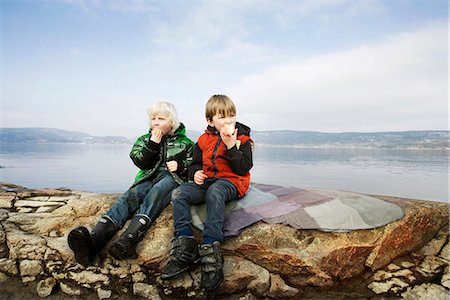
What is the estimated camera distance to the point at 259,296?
3.09 metres

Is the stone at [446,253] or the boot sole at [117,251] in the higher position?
the boot sole at [117,251]

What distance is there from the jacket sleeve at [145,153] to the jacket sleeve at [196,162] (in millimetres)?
544

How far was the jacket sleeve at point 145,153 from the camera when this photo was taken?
401 centimetres

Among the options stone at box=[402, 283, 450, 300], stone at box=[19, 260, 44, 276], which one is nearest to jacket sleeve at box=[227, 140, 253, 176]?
stone at box=[402, 283, 450, 300]

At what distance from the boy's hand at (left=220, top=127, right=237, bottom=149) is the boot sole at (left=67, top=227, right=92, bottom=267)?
1882 mm

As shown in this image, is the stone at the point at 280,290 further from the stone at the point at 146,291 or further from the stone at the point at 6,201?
the stone at the point at 6,201

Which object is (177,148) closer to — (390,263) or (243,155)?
(243,155)

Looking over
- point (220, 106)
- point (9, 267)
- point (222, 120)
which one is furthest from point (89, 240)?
point (220, 106)

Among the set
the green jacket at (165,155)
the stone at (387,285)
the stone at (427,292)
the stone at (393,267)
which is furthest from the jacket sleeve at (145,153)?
the stone at (427,292)

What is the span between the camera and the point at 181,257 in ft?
9.89

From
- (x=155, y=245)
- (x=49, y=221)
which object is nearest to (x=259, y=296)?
(x=155, y=245)

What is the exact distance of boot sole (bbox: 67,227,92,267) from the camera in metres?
3.02

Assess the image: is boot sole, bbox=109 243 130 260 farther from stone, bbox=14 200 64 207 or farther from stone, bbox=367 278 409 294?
stone, bbox=367 278 409 294

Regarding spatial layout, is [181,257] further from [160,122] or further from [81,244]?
[160,122]
